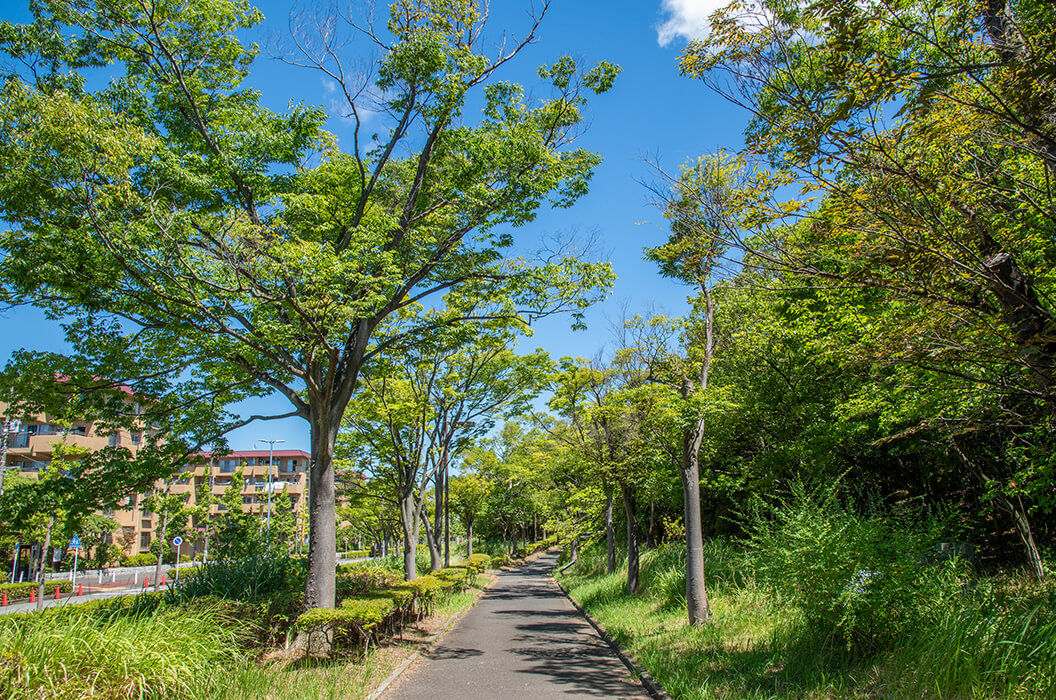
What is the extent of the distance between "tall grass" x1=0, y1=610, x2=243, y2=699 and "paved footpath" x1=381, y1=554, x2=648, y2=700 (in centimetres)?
273

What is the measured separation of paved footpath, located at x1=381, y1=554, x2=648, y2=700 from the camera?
7820 mm

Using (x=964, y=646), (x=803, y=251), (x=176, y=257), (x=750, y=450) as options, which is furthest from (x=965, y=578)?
(x=176, y=257)

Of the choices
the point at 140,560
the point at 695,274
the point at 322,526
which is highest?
the point at 695,274

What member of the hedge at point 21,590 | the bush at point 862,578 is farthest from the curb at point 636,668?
the hedge at point 21,590

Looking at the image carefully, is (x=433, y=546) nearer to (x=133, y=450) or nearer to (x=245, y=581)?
(x=245, y=581)

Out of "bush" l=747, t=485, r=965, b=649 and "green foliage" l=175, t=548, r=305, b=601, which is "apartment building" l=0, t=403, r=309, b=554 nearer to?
"green foliage" l=175, t=548, r=305, b=601

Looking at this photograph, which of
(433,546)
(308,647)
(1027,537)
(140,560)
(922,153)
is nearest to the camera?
(922,153)

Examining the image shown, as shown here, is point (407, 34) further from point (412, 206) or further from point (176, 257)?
point (176, 257)

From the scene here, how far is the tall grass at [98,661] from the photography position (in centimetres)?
489

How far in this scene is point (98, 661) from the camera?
532cm

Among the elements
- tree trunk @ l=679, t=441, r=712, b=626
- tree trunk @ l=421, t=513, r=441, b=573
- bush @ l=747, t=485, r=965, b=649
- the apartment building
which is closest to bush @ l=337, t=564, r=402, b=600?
tree trunk @ l=421, t=513, r=441, b=573

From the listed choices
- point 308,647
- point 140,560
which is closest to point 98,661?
point 308,647

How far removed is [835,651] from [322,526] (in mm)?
8140

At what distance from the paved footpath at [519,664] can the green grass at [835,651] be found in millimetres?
695
